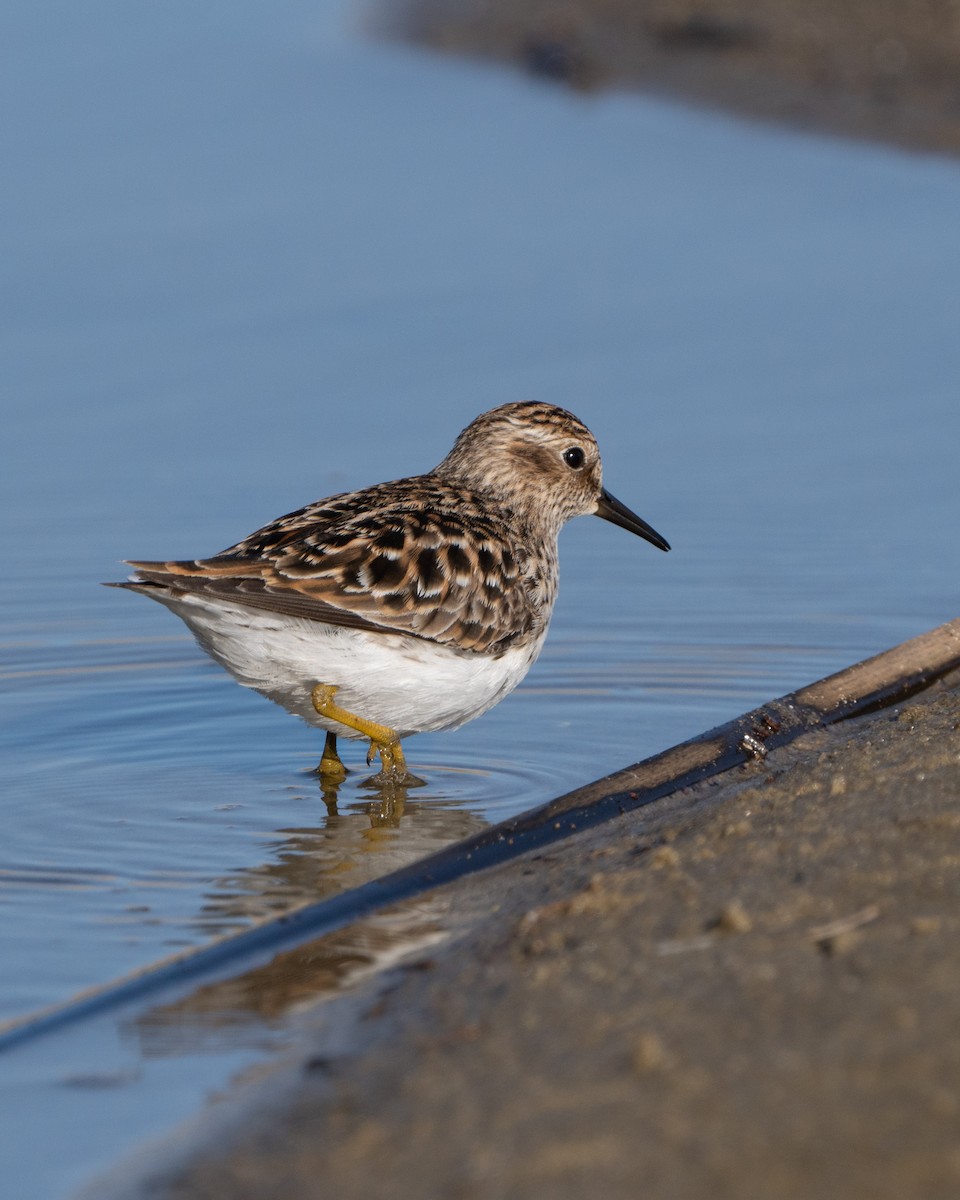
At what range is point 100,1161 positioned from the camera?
412 centimetres

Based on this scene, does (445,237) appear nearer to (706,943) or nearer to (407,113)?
(407,113)

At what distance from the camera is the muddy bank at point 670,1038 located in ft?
11.6

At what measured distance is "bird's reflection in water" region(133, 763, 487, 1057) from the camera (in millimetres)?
4828

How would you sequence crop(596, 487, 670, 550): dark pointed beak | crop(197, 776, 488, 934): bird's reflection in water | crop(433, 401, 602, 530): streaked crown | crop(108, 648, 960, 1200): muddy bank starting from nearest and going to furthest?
crop(108, 648, 960, 1200): muddy bank
crop(197, 776, 488, 934): bird's reflection in water
crop(433, 401, 602, 530): streaked crown
crop(596, 487, 670, 550): dark pointed beak

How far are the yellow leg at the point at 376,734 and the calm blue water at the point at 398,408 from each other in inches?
5.9

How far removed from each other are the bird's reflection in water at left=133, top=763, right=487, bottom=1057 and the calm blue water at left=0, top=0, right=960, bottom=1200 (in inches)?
1.3

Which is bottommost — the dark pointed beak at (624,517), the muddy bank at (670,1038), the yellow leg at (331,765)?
the muddy bank at (670,1038)

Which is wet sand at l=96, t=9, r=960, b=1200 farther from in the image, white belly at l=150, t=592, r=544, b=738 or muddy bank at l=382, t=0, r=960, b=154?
muddy bank at l=382, t=0, r=960, b=154

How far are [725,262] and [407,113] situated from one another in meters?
4.85

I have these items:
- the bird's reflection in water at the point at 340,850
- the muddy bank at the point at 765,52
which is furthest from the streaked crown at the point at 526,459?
the muddy bank at the point at 765,52

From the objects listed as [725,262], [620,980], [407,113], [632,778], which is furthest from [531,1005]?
[407,113]

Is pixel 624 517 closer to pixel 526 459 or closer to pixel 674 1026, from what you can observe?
pixel 526 459

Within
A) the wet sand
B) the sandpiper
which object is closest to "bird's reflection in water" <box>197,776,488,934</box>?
the sandpiper

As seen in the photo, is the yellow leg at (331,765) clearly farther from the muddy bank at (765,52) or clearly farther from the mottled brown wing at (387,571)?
the muddy bank at (765,52)
